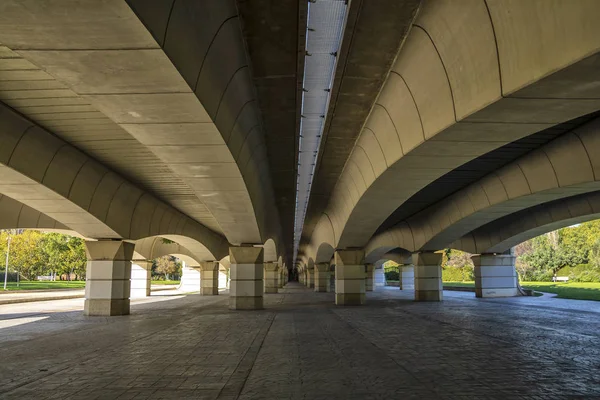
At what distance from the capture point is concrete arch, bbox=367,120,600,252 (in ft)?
41.6

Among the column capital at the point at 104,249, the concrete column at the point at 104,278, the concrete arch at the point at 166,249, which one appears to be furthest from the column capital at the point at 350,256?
the column capital at the point at 104,249

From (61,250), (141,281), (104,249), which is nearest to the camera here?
(104,249)

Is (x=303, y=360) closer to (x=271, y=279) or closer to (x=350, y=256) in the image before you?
(x=350, y=256)

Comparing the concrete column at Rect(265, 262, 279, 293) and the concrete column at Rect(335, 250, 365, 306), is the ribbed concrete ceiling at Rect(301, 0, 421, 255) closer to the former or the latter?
the concrete column at Rect(335, 250, 365, 306)

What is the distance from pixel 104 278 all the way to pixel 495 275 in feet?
80.6

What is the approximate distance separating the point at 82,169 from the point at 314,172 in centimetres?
776

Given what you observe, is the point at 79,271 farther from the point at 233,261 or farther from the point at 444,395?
the point at 444,395

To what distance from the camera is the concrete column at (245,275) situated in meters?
22.5

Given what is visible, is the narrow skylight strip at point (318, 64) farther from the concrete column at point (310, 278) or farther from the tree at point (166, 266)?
the tree at point (166, 266)

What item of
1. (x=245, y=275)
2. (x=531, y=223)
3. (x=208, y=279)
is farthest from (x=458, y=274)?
(x=245, y=275)

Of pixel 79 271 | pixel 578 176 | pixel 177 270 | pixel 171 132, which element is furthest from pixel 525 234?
pixel 177 270

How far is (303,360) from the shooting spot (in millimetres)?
9266

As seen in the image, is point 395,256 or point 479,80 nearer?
point 479,80

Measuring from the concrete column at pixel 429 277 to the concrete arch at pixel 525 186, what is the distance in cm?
166
